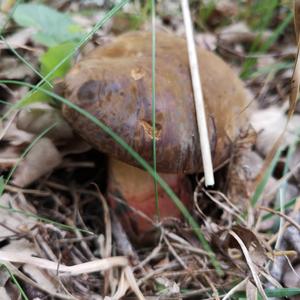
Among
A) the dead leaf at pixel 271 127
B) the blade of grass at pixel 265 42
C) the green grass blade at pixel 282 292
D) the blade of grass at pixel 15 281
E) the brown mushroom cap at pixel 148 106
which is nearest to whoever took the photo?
the blade of grass at pixel 15 281

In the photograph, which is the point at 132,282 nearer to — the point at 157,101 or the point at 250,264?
the point at 250,264

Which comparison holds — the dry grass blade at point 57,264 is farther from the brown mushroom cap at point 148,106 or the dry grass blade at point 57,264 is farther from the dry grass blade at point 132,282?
the brown mushroom cap at point 148,106

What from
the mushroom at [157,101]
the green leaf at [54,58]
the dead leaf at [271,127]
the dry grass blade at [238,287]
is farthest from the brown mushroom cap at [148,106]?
the dead leaf at [271,127]

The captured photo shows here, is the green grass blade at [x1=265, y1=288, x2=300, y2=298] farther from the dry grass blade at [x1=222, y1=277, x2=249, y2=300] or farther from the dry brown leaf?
the dry brown leaf

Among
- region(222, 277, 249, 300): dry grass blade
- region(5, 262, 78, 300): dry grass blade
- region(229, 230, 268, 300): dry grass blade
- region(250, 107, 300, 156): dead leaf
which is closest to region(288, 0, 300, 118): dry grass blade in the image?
region(229, 230, 268, 300): dry grass blade

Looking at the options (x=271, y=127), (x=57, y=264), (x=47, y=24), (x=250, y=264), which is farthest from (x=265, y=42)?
(x=57, y=264)

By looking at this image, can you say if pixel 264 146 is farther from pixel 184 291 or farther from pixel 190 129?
pixel 184 291
